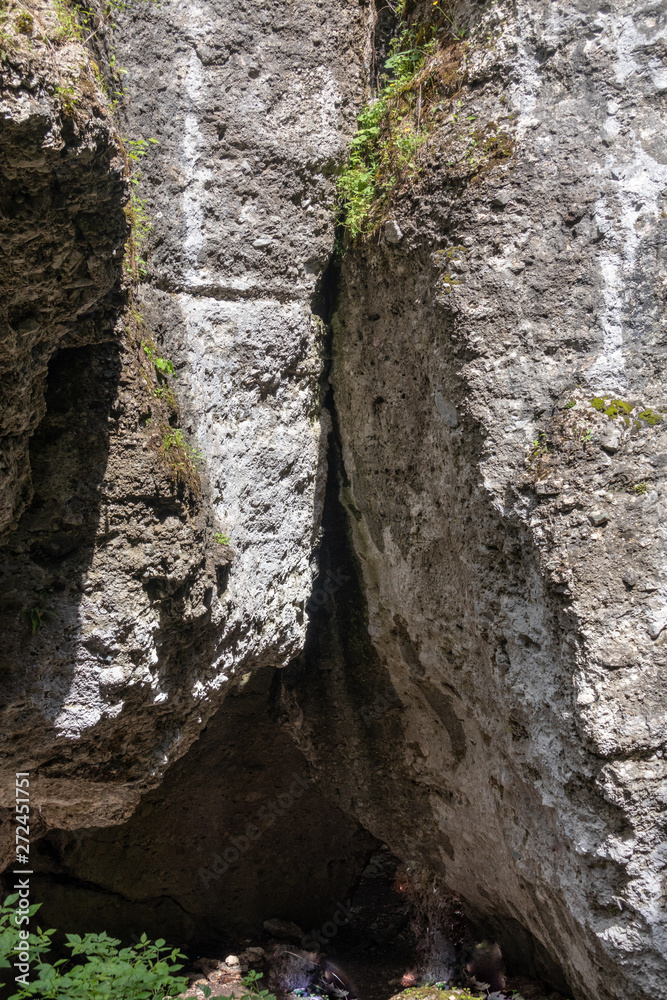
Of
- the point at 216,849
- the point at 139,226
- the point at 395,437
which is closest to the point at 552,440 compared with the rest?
the point at 395,437

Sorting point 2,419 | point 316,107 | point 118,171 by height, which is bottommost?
point 2,419

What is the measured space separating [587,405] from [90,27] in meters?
2.29

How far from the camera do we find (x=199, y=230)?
315cm

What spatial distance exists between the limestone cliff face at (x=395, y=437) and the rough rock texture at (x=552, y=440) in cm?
1

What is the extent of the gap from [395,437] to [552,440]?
0.95m

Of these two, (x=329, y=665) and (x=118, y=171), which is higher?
(x=118, y=171)

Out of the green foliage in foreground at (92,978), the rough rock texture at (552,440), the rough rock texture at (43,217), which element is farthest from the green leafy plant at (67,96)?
the green foliage in foreground at (92,978)

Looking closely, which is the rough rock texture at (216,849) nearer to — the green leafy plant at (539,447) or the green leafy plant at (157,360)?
the green leafy plant at (157,360)

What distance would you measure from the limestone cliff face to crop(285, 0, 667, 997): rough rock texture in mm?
11

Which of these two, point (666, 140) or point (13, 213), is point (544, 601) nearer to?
point (666, 140)

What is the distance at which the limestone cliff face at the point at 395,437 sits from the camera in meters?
2.46

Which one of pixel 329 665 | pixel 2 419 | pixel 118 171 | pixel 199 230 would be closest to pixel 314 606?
pixel 329 665

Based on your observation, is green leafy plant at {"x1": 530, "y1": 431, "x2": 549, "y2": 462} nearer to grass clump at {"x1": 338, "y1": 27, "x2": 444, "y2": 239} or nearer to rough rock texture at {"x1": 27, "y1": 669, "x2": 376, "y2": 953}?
grass clump at {"x1": 338, "y1": 27, "x2": 444, "y2": 239}

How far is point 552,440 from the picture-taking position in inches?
104
